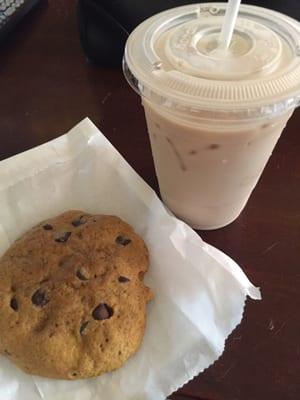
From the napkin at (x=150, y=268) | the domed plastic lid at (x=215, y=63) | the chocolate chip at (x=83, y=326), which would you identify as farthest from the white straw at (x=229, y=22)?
the chocolate chip at (x=83, y=326)

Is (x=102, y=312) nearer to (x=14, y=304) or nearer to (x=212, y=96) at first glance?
(x=14, y=304)

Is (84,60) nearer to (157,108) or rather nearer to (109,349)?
(157,108)

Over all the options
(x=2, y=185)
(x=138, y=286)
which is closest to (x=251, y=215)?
(x=138, y=286)

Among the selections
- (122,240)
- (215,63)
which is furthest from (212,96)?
(122,240)

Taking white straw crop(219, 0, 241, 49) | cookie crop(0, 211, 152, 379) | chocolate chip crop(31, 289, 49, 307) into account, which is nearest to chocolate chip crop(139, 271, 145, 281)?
cookie crop(0, 211, 152, 379)

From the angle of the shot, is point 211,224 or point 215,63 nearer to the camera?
point 215,63

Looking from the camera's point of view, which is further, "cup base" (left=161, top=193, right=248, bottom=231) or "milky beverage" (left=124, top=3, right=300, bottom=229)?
"cup base" (left=161, top=193, right=248, bottom=231)

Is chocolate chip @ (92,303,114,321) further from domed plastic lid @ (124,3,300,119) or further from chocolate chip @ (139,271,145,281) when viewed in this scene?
domed plastic lid @ (124,3,300,119)
